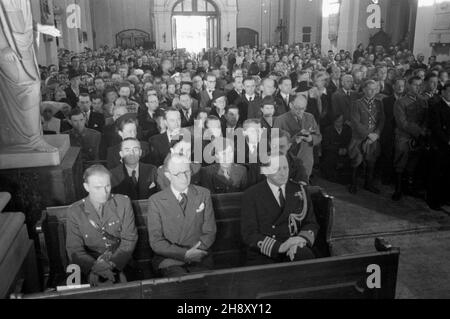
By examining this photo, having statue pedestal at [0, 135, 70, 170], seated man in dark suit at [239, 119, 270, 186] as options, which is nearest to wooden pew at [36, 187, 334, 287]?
seated man in dark suit at [239, 119, 270, 186]

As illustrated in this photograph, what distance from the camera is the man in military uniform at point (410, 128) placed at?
6309mm


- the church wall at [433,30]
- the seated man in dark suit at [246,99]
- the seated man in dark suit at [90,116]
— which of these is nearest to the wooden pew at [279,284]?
the seated man in dark suit at [90,116]

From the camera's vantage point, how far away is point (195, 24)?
105ft

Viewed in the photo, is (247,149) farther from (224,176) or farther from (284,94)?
(284,94)

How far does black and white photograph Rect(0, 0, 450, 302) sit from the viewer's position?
2.96 meters

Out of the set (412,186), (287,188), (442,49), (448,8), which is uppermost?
(448,8)

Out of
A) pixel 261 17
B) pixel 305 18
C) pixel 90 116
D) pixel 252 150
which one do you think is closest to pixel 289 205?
pixel 252 150

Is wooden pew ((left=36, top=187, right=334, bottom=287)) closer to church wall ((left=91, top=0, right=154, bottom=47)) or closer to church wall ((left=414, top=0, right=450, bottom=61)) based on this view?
church wall ((left=414, top=0, right=450, bottom=61))

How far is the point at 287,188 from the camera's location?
12.8 ft

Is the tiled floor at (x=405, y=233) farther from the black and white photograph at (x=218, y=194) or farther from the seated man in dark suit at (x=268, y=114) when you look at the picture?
the seated man in dark suit at (x=268, y=114)

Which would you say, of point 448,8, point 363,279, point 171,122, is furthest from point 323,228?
point 448,8

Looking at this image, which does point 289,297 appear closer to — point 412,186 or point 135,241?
point 135,241

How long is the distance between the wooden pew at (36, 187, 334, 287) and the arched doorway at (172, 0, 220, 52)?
2797 cm
